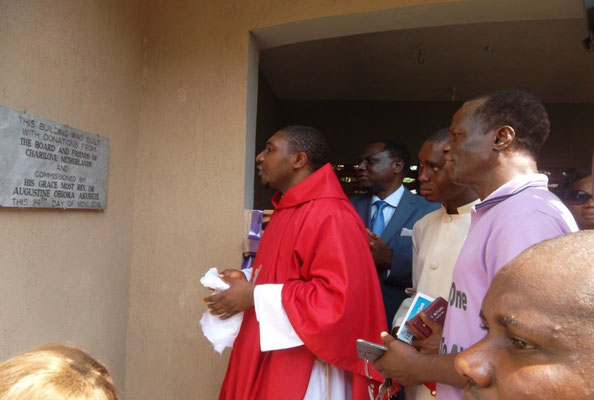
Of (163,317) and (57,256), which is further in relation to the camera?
(163,317)

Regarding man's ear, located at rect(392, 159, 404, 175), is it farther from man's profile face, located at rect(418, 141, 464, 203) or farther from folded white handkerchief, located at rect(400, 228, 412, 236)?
man's profile face, located at rect(418, 141, 464, 203)

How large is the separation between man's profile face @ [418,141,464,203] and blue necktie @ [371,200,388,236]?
878 millimetres

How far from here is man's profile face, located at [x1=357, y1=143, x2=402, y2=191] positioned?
338 cm

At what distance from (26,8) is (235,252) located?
176 centimetres

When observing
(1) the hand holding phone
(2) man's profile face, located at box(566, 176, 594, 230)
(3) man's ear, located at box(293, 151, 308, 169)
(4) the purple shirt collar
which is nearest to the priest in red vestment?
(3) man's ear, located at box(293, 151, 308, 169)

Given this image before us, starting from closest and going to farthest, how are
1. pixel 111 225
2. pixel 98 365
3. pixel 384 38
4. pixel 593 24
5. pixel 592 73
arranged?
pixel 98 365
pixel 593 24
pixel 111 225
pixel 384 38
pixel 592 73

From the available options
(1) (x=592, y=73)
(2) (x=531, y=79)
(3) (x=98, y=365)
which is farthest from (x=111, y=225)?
(1) (x=592, y=73)

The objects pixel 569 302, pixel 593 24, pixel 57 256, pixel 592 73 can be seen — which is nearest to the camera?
pixel 569 302

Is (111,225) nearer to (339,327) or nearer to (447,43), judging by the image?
(339,327)

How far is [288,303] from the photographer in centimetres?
209

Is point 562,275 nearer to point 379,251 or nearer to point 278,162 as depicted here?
point 278,162

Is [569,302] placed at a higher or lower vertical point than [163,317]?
higher

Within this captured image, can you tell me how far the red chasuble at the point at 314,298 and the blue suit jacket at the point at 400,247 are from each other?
1.99 feet

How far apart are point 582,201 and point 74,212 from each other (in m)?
2.97
